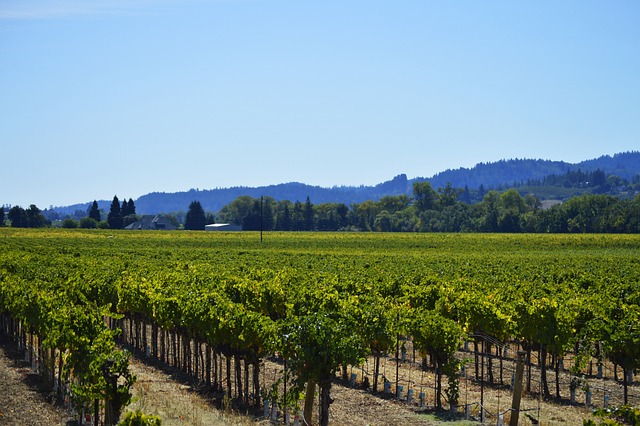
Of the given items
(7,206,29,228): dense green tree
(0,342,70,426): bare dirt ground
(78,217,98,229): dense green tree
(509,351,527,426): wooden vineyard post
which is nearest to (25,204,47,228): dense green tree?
(7,206,29,228): dense green tree

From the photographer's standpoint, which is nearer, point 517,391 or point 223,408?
point 517,391

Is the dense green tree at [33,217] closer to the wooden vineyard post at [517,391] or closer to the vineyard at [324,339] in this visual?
the vineyard at [324,339]

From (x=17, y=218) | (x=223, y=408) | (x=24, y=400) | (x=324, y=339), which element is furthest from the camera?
(x=17, y=218)

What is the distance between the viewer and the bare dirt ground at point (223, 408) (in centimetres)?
2184

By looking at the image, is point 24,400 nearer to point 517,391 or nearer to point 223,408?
point 223,408

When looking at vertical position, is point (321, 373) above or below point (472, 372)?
above

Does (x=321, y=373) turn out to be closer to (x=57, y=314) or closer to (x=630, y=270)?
(x=57, y=314)

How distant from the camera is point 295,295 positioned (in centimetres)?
3200

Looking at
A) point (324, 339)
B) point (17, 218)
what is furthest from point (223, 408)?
point (17, 218)

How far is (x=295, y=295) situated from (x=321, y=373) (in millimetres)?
11543

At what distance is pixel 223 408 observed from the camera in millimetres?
23500

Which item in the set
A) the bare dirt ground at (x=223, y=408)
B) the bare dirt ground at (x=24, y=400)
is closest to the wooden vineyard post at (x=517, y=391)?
the bare dirt ground at (x=223, y=408)

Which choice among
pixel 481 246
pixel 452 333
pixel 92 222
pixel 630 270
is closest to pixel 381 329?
pixel 452 333

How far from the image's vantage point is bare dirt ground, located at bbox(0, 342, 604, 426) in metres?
21.8
